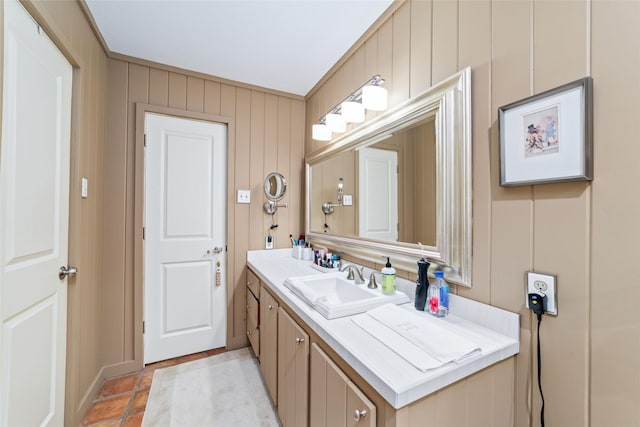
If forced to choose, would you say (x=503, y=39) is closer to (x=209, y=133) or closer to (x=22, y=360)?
(x=209, y=133)

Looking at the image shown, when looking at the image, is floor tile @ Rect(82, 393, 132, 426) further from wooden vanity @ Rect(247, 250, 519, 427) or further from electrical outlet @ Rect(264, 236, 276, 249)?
electrical outlet @ Rect(264, 236, 276, 249)

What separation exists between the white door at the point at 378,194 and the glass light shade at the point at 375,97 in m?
0.25

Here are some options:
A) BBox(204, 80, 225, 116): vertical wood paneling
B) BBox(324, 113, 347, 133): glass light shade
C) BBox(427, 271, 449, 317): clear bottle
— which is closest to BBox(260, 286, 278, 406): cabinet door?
BBox(427, 271, 449, 317): clear bottle

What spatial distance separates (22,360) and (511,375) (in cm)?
190

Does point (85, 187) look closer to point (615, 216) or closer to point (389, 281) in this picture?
point (389, 281)

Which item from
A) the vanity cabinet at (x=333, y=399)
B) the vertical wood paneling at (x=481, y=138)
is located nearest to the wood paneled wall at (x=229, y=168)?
the vanity cabinet at (x=333, y=399)

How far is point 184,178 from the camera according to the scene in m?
2.21

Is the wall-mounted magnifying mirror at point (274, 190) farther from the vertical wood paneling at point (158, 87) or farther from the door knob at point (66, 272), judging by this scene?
the door knob at point (66, 272)

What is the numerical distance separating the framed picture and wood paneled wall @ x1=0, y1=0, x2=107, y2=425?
1.95 meters

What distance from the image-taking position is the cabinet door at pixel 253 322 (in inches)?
77.6

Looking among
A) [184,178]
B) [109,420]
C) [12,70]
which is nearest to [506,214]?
[12,70]

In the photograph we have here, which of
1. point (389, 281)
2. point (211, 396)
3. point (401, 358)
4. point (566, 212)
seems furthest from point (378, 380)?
point (211, 396)

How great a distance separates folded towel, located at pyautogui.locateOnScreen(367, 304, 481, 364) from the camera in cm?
80

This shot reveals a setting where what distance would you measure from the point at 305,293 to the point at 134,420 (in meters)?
1.36
